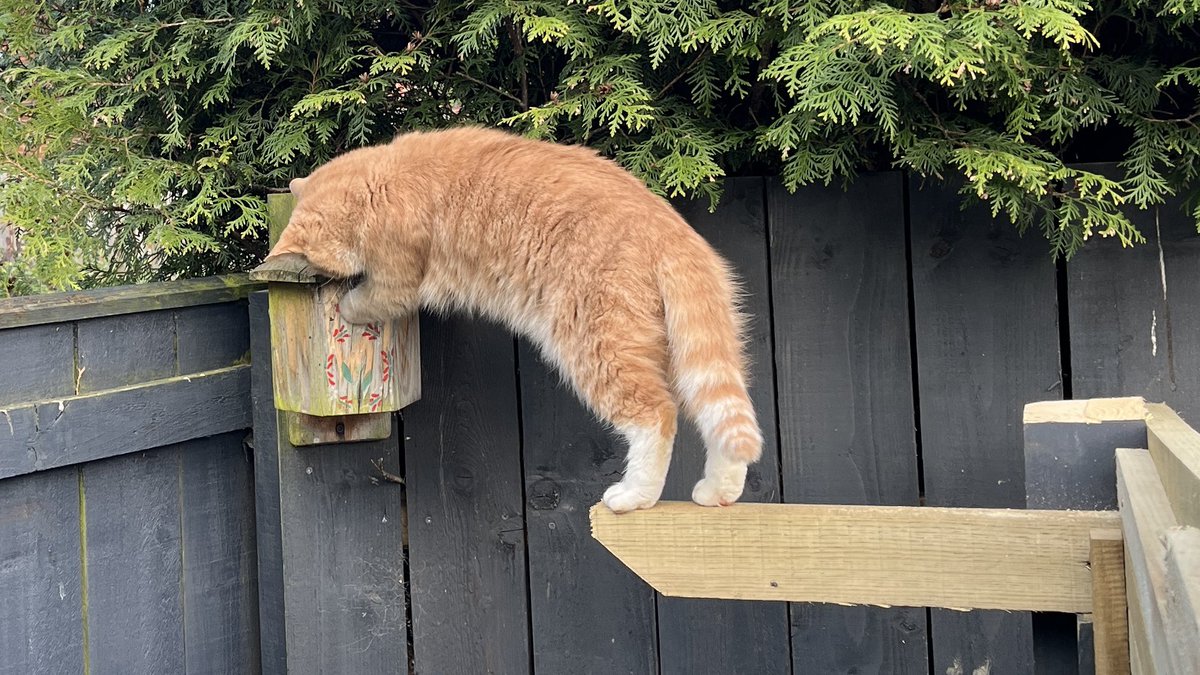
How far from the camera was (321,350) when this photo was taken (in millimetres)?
2500

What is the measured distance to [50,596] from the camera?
2.32 m

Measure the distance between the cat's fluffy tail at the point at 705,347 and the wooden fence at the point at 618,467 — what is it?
34 centimetres

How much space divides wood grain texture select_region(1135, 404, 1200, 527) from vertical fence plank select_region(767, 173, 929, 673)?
0.84 metres

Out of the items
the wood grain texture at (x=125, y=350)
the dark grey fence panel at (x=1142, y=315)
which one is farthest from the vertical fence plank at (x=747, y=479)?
the wood grain texture at (x=125, y=350)

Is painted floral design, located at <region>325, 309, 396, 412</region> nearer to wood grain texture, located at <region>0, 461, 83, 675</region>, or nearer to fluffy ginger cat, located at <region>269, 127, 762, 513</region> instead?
fluffy ginger cat, located at <region>269, 127, 762, 513</region>

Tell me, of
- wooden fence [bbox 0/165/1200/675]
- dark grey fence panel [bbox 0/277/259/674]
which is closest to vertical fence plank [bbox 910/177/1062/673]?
wooden fence [bbox 0/165/1200/675]

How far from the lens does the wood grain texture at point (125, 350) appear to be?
240 cm

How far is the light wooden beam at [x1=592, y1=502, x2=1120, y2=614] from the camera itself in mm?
1685

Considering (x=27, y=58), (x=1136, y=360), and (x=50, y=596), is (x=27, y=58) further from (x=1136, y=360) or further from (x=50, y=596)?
(x=1136, y=360)

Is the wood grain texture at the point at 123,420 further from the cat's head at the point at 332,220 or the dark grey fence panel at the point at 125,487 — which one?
the cat's head at the point at 332,220

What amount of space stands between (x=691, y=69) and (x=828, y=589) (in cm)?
137

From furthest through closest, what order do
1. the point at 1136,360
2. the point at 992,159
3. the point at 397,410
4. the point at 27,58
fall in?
the point at 27,58 < the point at 397,410 < the point at 1136,360 < the point at 992,159

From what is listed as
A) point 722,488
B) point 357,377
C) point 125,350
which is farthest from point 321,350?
point 722,488

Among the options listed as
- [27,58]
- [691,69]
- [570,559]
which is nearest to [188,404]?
[570,559]
